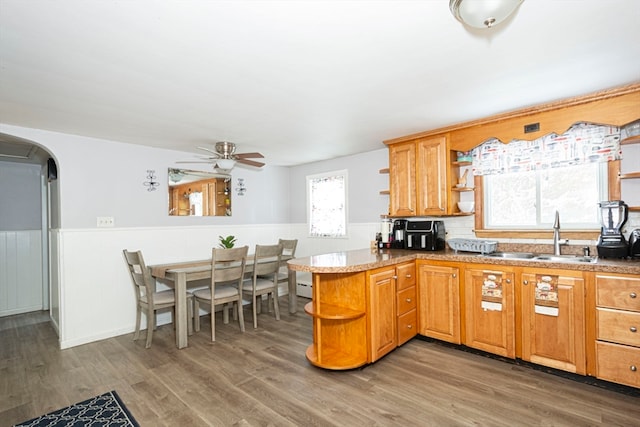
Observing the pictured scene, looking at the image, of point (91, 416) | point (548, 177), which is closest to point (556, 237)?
point (548, 177)

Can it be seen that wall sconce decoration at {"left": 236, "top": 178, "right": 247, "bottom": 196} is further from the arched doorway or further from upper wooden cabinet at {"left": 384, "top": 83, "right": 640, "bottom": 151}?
upper wooden cabinet at {"left": 384, "top": 83, "right": 640, "bottom": 151}

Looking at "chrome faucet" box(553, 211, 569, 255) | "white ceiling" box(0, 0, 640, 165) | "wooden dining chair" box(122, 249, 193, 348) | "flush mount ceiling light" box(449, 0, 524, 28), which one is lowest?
"wooden dining chair" box(122, 249, 193, 348)

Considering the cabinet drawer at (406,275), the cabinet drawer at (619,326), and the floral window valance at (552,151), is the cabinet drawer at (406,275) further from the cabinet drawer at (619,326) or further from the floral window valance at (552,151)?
the cabinet drawer at (619,326)

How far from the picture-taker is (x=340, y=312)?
8.59 ft

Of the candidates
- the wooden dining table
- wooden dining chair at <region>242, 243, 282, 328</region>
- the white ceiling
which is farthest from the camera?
wooden dining chair at <region>242, 243, 282, 328</region>

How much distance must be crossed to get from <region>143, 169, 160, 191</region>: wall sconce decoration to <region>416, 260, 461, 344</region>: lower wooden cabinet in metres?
3.22

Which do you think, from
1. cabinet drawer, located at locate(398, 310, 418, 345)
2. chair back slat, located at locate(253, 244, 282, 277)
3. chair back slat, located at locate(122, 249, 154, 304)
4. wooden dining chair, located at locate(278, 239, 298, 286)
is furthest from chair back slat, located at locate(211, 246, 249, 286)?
cabinet drawer, located at locate(398, 310, 418, 345)

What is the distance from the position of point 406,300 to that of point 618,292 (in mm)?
1512

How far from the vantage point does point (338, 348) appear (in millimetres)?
2744

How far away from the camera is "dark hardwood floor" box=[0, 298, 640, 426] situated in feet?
6.52

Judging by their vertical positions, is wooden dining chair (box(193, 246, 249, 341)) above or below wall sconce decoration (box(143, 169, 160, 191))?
below

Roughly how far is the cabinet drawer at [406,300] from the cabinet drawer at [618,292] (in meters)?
1.37

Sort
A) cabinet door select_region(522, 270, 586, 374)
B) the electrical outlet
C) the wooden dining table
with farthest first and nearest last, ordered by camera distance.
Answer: the electrical outlet
the wooden dining table
cabinet door select_region(522, 270, 586, 374)

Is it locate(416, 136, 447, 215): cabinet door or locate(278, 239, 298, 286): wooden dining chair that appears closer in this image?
locate(416, 136, 447, 215): cabinet door
